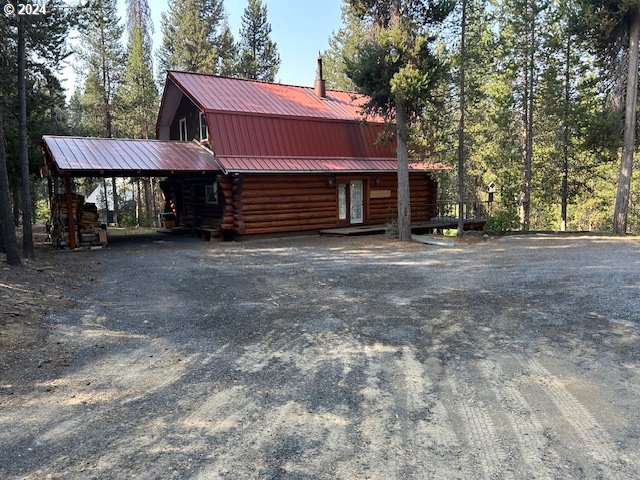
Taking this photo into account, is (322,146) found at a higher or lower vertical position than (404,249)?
higher

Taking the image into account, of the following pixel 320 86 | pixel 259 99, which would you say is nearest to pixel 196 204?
pixel 259 99

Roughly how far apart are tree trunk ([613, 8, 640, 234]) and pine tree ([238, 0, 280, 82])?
82.6 ft

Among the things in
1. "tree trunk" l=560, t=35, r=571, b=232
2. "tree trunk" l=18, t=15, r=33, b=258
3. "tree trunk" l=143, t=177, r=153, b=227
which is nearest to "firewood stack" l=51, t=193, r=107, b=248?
"tree trunk" l=18, t=15, r=33, b=258

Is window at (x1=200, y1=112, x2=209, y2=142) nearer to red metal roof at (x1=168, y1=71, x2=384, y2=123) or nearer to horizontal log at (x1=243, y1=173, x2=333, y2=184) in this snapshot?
red metal roof at (x1=168, y1=71, x2=384, y2=123)

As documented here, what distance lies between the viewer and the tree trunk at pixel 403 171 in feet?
47.5

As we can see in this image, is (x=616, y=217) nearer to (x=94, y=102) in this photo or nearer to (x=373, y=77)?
(x=373, y=77)

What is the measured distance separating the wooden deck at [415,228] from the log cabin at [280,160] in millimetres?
669

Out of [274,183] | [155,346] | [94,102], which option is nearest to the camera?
[155,346]

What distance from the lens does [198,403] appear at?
3.69 meters

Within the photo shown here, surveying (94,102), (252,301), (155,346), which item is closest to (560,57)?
(252,301)

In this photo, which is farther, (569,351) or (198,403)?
(569,351)

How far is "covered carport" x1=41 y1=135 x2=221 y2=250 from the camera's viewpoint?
1341cm

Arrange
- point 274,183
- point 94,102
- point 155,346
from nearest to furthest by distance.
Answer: point 155,346, point 274,183, point 94,102

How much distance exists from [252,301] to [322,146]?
11.9 metres
